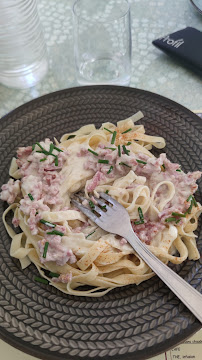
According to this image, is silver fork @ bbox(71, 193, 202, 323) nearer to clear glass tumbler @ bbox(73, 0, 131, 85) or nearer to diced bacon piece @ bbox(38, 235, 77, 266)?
diced bacon piece @ bbox(38, 235, 77, 266)

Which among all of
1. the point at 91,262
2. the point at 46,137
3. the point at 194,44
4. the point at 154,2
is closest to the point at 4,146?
the point at 46,137

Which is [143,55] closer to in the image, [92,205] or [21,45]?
[21,45]

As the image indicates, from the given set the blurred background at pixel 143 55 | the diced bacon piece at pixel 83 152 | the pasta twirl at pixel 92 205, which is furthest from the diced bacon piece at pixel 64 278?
the blurred background at pixel 143 55

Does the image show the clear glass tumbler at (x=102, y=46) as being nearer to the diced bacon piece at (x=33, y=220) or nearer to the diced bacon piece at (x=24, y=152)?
the diced bacon piece at (x=24, y=152)

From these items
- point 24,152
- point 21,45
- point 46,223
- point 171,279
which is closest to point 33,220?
point 46,223

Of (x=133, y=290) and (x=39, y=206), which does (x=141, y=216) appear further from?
(x=39, y=206)

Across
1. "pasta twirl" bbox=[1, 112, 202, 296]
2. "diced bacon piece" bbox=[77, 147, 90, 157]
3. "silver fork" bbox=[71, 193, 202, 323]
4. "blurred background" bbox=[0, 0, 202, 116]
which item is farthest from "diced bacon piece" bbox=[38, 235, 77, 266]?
"blurred background" bbox=[0, 0, 202, 116]
